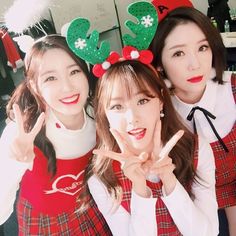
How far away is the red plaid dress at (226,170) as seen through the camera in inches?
45.8

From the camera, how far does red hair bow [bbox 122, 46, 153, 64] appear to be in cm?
95

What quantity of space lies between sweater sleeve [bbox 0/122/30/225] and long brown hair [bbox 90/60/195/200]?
247mm

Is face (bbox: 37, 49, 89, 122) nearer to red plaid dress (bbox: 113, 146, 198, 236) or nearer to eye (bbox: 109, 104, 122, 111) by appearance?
eye (bbox: 109, 104, 122, 111)

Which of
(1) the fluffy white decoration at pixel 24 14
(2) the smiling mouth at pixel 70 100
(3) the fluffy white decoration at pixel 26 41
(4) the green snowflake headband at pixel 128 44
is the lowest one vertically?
(2) the smiling mouth at pixel 70 100

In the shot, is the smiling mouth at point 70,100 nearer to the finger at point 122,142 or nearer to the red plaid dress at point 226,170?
the finger at point 122,142

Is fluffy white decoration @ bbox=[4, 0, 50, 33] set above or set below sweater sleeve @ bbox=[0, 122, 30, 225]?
above

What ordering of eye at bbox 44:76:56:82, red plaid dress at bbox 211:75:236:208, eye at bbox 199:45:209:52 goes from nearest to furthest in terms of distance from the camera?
1. eye at bbox 44:76:56:82
2. eye at bbox 199:45:209:52
3. red plaid dress at bbox 211:75:236:208

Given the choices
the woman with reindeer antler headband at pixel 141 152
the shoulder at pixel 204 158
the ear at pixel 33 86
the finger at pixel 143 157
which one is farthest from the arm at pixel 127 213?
the ear at pixel 33 86

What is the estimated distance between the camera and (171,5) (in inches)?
42.9

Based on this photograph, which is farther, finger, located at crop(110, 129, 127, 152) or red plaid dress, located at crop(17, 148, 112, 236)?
red plaid dress, located at crop(17, 148, 112, 236)

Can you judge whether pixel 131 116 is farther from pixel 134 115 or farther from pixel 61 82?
pixel 61 82

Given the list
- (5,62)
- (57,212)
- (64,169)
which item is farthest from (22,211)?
(5,62)

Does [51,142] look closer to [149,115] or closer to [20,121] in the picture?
[20,121]

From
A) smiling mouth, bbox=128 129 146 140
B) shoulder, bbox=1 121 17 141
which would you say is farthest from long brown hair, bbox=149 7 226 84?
shoulder, bbox=1 121 17 141
